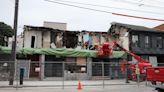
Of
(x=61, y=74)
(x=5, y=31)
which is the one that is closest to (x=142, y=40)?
(x=61, y=74)

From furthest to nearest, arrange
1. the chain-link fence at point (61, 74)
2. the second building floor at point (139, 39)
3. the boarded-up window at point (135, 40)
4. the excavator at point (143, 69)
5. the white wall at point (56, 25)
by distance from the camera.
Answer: the white wall at point (56, 25), the boarded-up window at point (135, 40), the second building floor at point (139, 39), the chain-link fence at point (61, 74), the excavator at point (143, 69)

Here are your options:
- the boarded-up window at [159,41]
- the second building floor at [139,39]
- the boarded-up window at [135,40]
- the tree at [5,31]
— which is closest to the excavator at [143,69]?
the second building floor at [139,39]

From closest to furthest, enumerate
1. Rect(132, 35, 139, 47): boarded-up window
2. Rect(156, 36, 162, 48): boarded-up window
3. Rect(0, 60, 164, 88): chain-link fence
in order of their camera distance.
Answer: Rect(0, 60, 164, 88): chain-link fence → Rect(132, 35, 139, 47): boarded-up window → Rect(156, 36, 162, 48): boarded-up window

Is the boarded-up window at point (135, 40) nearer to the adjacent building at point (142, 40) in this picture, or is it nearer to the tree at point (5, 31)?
the adjacent building at point (142, 40)

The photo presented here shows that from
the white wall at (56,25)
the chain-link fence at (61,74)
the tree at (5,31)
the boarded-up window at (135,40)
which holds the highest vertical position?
the white wall at (56,25)

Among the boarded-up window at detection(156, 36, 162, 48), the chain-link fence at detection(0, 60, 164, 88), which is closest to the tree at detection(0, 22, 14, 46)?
the chain-link fence at detection(0, 60, 164, 88)

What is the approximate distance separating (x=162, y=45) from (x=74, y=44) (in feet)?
39.8

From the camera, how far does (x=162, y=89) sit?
13.2 m

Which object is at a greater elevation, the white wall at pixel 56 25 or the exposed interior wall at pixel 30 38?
the white wall at pixel 56 25

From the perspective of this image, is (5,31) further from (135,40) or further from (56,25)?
(135,40)

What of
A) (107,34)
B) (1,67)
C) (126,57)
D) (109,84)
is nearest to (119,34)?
(107,34)

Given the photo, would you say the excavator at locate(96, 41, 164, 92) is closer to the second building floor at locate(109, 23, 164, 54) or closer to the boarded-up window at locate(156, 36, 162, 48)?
the second building floor at locate(109, 23, 164, 54)

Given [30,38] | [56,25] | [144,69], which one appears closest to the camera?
[144,69]

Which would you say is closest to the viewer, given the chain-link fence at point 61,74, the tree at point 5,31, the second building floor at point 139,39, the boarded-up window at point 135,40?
the chain-link fence at point 61,74
